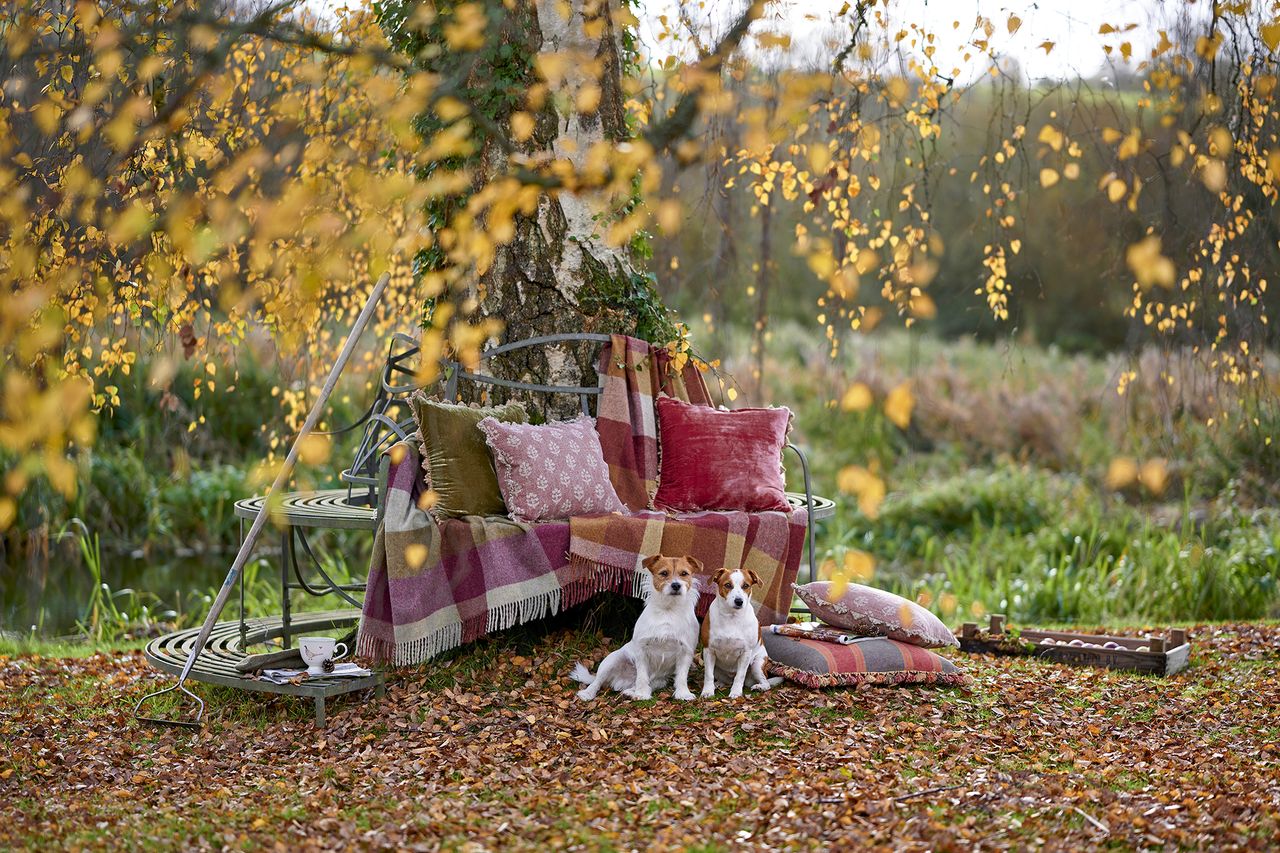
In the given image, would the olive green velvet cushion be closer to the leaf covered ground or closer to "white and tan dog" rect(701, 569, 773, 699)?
the leaf covered ground

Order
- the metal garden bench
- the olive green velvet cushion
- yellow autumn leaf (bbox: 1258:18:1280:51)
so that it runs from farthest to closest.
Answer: the olive green velvet cushion → the metal garden bench → yellow autumn leaf (bbox: 1258:18:1280:51)

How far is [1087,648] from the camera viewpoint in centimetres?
400

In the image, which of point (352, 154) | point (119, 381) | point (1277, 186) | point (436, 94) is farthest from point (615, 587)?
point (119, 381)

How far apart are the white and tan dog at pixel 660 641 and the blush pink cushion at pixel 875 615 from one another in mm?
460

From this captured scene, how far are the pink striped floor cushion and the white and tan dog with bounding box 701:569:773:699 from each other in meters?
0.11

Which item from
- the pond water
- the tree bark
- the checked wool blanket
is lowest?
the pond water

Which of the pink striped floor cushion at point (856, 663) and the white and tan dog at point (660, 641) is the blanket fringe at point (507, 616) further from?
the pink striped floor cushion at point (856, 663)

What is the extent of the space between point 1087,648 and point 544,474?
186 centimetres

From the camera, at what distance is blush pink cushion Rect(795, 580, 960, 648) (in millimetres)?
3508

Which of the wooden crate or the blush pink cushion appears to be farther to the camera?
the wooden crate

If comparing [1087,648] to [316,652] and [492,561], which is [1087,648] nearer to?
[492,561]

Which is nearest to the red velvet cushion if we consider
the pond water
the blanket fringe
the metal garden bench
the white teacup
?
the metal garden bench

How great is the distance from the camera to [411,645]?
132 inches

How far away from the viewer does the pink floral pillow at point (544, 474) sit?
138 inches
